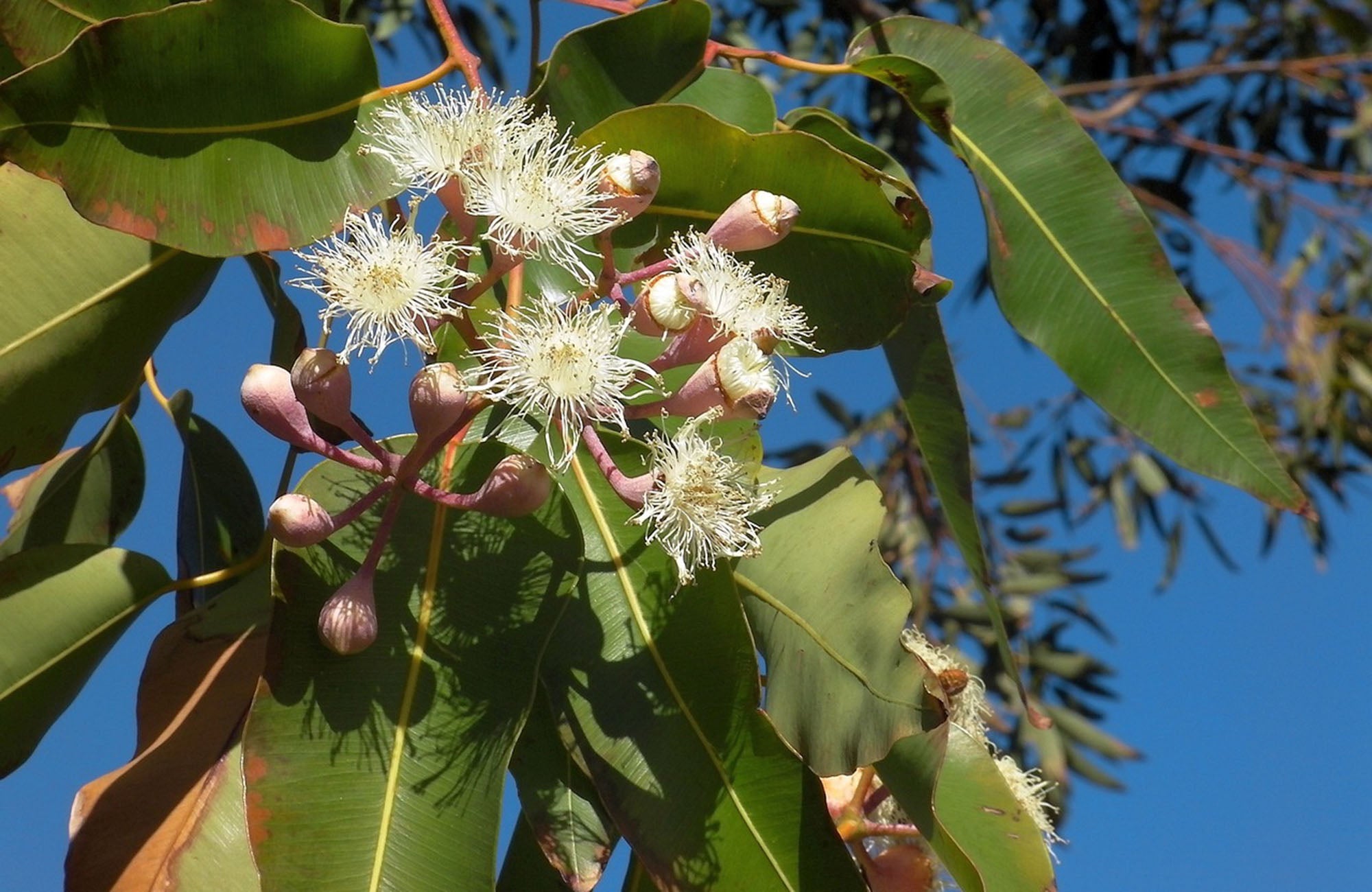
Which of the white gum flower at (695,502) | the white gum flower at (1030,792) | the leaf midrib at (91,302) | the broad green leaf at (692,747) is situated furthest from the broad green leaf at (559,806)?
the white gum flower at (1030,792)

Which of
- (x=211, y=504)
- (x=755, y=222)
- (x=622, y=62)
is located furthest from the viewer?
(x=211, y=504)

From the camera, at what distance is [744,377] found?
0.85 meters

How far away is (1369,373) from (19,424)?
3742 mm

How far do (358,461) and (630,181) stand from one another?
249 mm

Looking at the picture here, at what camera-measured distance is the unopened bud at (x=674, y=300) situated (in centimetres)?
86

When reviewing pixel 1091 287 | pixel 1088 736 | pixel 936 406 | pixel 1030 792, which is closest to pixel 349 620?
pixel 936 406

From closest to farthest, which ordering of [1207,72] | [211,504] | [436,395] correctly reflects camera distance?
[436,395] < [211,504] < [1207,72]

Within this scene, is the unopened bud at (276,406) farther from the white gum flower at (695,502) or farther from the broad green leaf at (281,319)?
the broad green leaf at (281,319)

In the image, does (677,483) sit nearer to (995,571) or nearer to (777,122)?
(777,122)

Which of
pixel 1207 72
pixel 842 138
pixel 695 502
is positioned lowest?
pixel 1207 72

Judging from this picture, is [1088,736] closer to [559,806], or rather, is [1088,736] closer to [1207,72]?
[1207,72]

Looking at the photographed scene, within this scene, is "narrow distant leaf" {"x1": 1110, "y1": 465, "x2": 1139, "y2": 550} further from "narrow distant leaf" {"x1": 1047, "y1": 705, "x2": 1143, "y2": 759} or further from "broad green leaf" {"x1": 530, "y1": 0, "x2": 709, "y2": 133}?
"broad green leaf" {"x1": 530, "y1": 0, "x2": 709, "y2": 133}

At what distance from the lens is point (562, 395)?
2.70 ft

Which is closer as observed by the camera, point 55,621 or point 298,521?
point 298,521
